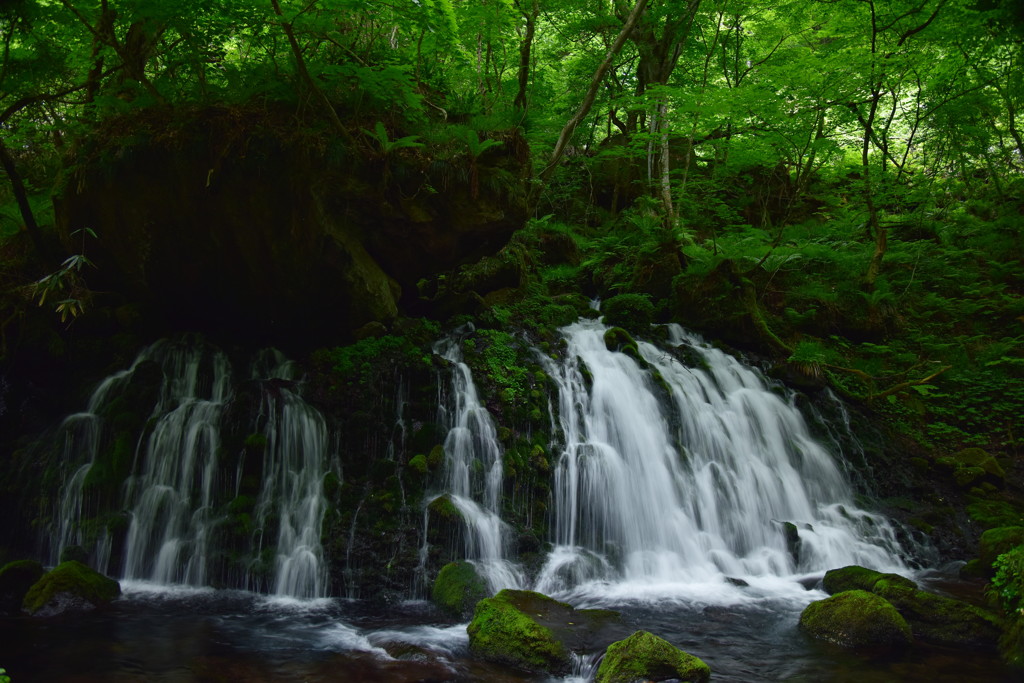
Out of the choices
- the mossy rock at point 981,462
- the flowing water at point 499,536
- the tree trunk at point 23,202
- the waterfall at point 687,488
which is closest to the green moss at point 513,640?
the flowing water at point 499,536

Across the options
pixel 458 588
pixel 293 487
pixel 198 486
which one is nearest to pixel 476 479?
pixel 458 588

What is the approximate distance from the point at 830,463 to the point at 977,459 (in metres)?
2.33

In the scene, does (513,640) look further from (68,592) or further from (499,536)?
(68,592)

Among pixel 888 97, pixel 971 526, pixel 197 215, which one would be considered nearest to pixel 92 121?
pixel 197 215

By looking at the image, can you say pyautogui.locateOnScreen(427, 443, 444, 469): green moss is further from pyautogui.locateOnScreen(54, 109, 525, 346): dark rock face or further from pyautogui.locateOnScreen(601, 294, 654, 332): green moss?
pyautogui.locateOnScreen(601, 294, 654, 332): green moss

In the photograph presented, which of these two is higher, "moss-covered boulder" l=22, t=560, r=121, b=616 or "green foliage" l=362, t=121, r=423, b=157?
"green foliage" l=362, t=121, r=423, b=157

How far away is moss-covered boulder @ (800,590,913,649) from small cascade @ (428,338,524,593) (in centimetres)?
316

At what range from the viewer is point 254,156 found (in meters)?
7.66

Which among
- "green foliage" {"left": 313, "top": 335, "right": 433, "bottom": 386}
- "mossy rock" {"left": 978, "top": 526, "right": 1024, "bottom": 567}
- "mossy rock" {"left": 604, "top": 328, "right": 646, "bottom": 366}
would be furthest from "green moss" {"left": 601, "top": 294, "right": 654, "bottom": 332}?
"mossy rock" {"left": 978, "top": 526, "right": 1024, "bottom": 567}

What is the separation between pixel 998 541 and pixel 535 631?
20.1 ft

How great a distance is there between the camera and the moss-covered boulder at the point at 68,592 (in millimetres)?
5836

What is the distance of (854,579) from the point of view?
6.82m

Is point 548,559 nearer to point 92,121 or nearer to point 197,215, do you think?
point 197,215

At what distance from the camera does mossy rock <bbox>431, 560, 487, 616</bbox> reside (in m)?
6.21
